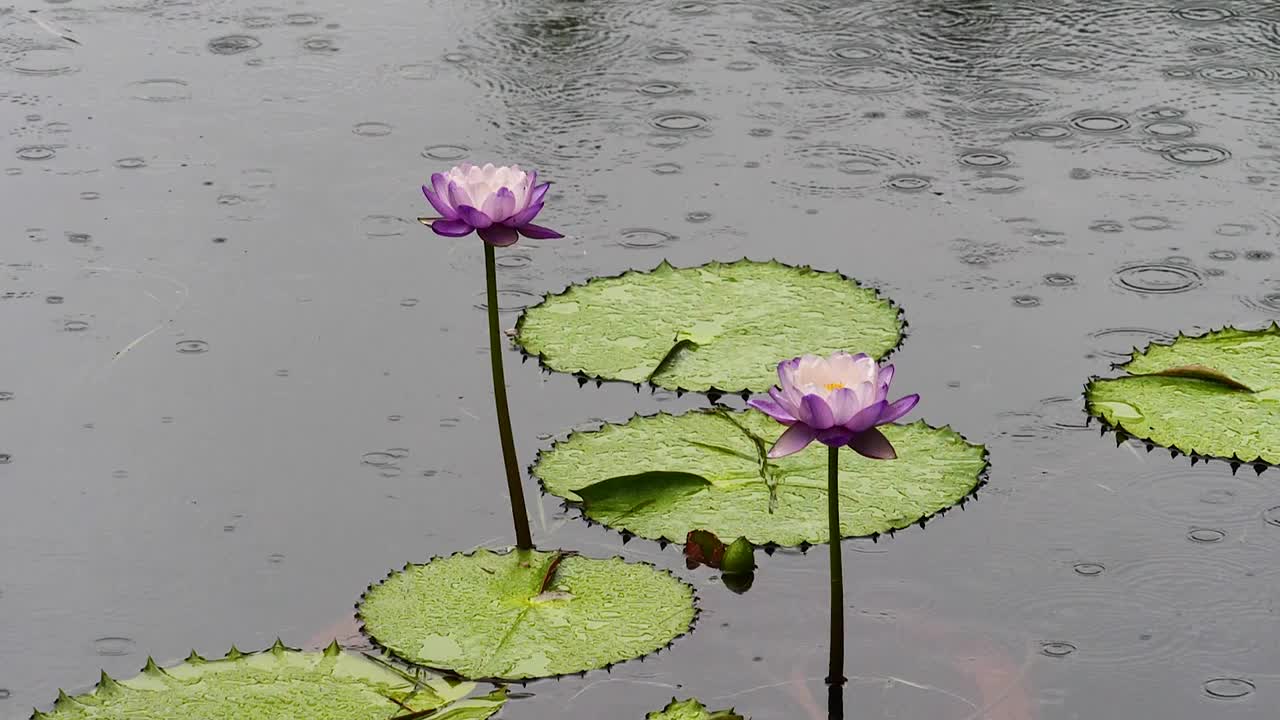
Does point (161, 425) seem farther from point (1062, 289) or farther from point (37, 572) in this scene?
point (1062, 289)

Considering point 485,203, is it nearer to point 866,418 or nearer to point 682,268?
point 866,418

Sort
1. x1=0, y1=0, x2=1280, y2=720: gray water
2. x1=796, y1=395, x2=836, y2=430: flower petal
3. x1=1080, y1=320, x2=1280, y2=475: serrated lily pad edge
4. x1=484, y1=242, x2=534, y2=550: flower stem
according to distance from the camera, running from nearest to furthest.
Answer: x1=796, y1=395, x2=836, y2=430: flower petal < x1=0, y1=0, x2=1280, y2=720: gray water < x1=484, y1=242, x2=534, y2=550: flower stem < x1=1080, y1=320, x2=1280, y2=475: serrated lily pad edge

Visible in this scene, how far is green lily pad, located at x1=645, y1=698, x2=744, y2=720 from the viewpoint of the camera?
1.82 m

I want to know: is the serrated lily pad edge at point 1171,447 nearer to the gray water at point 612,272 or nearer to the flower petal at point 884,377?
the gray water at point 612,272

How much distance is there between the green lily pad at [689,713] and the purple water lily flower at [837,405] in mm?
292

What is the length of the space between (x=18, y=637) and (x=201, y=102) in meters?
1.89

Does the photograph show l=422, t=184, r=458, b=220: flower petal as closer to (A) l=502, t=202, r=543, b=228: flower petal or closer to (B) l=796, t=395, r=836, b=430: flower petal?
(A) l=502, t=202, r=543, b=228: flower petal

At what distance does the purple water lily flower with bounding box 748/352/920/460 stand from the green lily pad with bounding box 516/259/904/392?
686 millimetres

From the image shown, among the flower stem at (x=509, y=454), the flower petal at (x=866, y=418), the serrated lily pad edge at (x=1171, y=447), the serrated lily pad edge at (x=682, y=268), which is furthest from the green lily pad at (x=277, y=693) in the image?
the serrated lily pad edge at (x=1171, y=447)

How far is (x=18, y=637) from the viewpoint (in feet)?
6.63

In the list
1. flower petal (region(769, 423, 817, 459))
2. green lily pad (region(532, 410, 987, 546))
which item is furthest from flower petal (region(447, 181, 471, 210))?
Result: flower petal (region(769, 423, 817, 459))

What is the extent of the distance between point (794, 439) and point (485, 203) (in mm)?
518

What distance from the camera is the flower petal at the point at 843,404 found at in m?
1.74

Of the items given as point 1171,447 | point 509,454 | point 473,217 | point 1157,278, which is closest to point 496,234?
point 473,217
